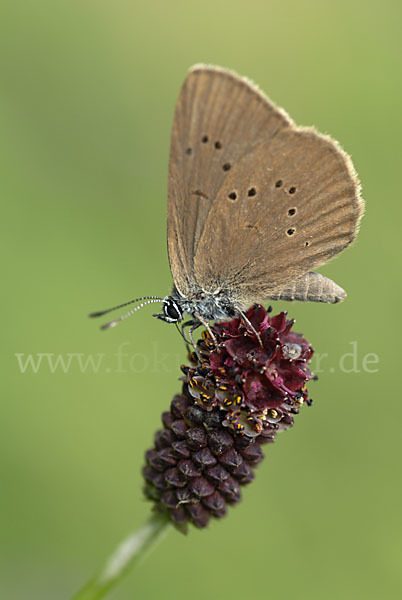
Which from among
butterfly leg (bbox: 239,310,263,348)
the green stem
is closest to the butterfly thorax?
butterfly leg (bbox: 239,310,263,348)

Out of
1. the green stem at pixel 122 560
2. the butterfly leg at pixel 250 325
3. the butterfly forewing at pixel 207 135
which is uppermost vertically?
the butterfly forewing at pixel 207 135

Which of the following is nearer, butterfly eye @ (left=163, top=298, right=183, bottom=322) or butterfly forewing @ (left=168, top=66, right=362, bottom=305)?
butterfly forewing @ (left=168, top=66, right=362, bottom=305)

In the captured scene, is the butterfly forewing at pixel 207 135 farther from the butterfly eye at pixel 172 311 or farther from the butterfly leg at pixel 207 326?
the butterfly leg at pixel 207 326

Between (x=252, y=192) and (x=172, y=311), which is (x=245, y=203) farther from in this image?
(x=172, y=311)

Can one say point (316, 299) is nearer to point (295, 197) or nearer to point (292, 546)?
point (295, 197)

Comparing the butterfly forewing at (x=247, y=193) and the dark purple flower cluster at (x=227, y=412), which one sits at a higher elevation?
the butterfly forewing at (x=247, y=193)

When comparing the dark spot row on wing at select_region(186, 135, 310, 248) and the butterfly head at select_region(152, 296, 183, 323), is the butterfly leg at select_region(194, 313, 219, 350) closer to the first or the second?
the butterfly head at select_region(152, 296, 183, 323)

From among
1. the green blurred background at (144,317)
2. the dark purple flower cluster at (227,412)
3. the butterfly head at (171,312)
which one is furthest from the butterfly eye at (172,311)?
the green blurred background at (144,317)

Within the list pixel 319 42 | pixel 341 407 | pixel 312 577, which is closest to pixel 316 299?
pixel 341 407
